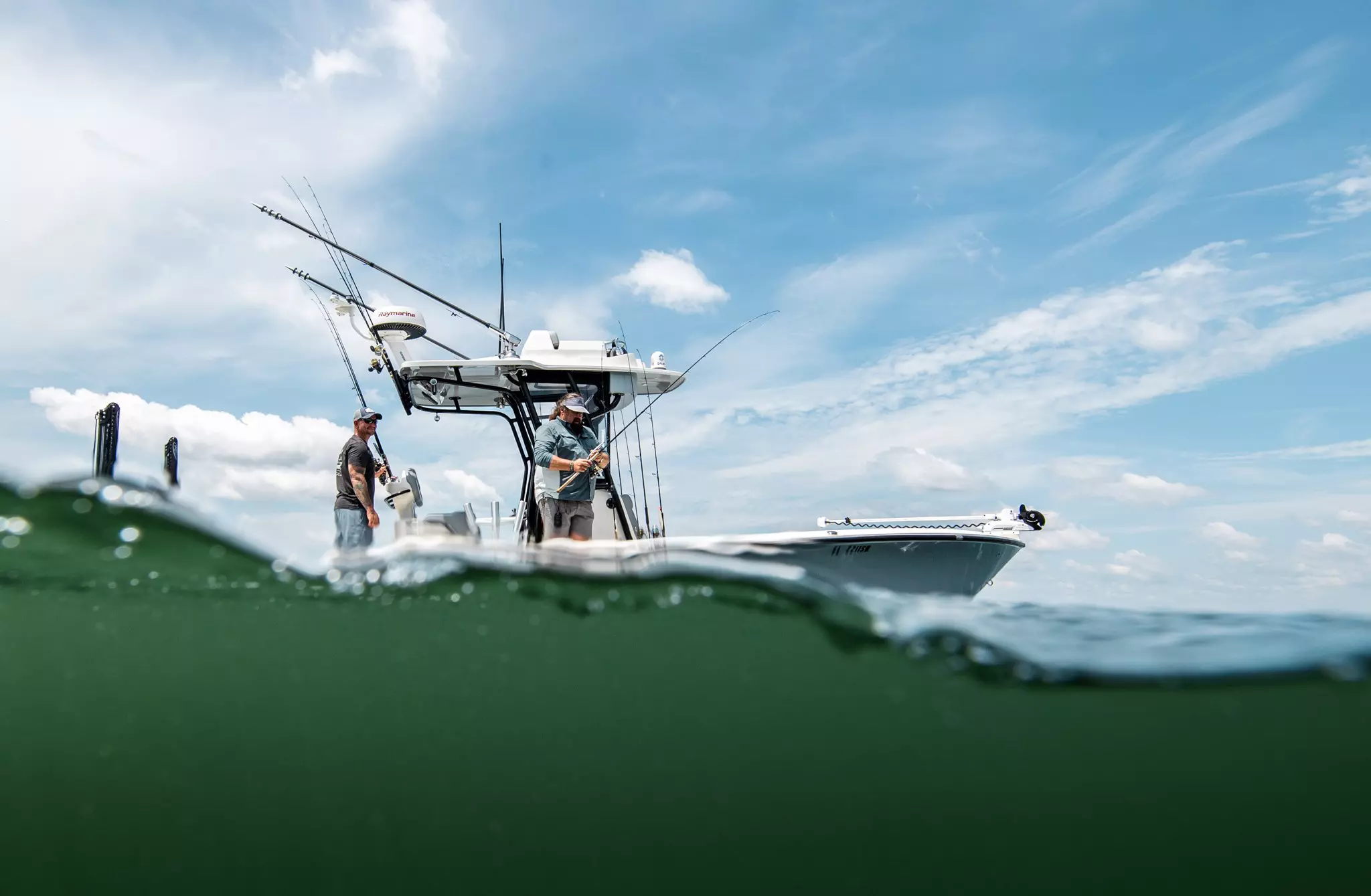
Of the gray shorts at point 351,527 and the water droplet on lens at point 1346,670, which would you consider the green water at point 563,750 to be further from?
the gray shorts at point 351,527

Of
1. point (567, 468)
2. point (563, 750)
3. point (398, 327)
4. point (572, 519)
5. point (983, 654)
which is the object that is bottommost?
point (563, 750)

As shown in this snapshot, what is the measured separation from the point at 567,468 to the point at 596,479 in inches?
85.3

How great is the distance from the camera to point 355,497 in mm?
7852

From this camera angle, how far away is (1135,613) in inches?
228

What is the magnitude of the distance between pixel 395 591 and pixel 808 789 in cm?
303

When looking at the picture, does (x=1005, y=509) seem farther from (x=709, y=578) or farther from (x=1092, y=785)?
(x=709, y=578)

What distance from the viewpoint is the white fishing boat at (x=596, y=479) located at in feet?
28.3

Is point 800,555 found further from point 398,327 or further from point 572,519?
point 398,327

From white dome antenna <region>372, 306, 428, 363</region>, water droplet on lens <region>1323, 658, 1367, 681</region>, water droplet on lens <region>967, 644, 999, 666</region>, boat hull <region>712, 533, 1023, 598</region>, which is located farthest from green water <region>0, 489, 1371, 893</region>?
white dome antenna <region>372, 306, 428, 363</region>

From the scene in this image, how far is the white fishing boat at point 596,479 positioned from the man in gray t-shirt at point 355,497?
412mm

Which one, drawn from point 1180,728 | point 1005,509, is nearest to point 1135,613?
point 1180,728

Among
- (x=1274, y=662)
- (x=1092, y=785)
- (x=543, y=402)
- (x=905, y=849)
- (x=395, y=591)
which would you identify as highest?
(x=543, y=402)

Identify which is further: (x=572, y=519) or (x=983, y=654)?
(x=572, y=519)

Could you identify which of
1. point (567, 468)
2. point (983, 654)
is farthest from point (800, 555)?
point (983, 654)
